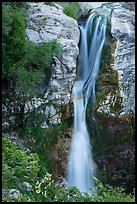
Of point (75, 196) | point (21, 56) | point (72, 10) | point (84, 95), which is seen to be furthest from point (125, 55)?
point (75, 196)

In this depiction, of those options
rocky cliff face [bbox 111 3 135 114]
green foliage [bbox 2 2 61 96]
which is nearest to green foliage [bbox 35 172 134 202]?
green foliage [bbox 2 2 61 96]

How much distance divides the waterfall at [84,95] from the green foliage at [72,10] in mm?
564

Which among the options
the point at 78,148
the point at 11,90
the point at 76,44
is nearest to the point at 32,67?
the point at 11,90

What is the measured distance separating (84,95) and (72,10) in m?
3.37

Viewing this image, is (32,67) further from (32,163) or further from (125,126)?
(32,163)

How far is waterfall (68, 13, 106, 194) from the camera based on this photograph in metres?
11.5

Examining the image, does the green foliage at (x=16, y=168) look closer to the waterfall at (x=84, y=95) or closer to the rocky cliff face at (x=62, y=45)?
the waterfall at (x=84, y=95)

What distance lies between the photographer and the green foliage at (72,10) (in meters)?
13.2

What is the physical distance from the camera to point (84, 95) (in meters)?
12.0

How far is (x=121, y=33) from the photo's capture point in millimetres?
12492

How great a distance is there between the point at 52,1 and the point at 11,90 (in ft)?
13.6

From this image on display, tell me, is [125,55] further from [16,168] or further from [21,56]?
[16,168]

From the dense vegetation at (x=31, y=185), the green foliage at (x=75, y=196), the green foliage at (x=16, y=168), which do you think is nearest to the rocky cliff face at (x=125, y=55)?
the dense vegetation at (x=31, y=185)

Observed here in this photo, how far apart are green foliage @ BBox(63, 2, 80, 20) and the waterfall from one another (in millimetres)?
564
